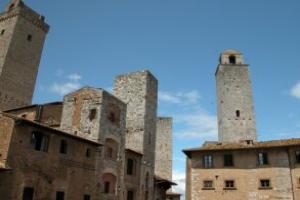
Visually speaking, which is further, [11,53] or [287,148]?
[11,53]

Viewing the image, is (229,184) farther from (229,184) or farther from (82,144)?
(82,144)

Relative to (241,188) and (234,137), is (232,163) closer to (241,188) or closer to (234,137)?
(241,188)

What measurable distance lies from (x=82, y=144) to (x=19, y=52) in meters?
28.2

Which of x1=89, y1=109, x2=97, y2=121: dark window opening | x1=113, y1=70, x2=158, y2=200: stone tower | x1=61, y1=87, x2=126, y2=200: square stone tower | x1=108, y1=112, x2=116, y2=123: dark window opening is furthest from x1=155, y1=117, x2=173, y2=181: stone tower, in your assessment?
x1=89, y1=109, x2=97, y2=121: dark window opening

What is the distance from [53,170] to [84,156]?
2.81m

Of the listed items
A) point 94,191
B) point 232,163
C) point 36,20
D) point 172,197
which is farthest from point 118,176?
point 36,20

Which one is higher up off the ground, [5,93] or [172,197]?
[5,93]

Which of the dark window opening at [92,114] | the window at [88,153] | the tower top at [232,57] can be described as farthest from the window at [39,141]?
the tower top at [232,57]

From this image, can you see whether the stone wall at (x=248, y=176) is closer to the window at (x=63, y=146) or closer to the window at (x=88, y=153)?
the window at (x=88, y=153)

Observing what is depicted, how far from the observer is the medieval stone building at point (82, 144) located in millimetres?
16797

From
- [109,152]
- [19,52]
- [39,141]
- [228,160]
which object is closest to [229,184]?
[228,160]

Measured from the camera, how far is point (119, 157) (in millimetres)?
24406

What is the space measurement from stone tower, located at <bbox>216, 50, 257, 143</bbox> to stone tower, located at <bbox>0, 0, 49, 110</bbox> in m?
26.8

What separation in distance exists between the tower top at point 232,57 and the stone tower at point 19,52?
27.3m
